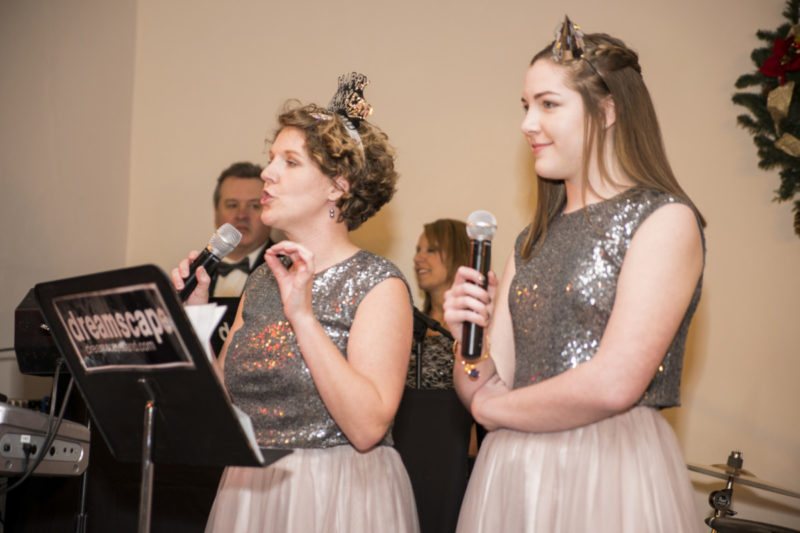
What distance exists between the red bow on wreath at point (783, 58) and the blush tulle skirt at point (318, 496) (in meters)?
2.64

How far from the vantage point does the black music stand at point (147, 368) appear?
147cm

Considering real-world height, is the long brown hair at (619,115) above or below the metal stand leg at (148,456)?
above

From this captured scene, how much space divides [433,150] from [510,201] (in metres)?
0.46

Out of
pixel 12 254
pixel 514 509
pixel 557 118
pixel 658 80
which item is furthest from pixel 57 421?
pixel 658 80

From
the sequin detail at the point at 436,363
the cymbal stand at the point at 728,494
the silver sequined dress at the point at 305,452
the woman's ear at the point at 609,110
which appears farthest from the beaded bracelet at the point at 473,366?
the sequin detail at the point at 436,363

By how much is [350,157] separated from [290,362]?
559mm

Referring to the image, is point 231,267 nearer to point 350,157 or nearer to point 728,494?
point 350,157

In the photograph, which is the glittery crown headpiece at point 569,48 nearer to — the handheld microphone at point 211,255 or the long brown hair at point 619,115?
the long brown hair at point 619,115

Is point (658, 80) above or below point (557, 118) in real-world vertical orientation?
above

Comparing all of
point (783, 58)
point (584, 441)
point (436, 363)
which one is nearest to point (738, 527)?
point (436, 363)

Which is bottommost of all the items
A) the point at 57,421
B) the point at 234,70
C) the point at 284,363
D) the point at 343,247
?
the point at 57,421

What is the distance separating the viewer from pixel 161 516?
9.24ft

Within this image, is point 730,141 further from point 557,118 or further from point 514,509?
point 514,509

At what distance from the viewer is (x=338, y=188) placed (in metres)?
2.15
